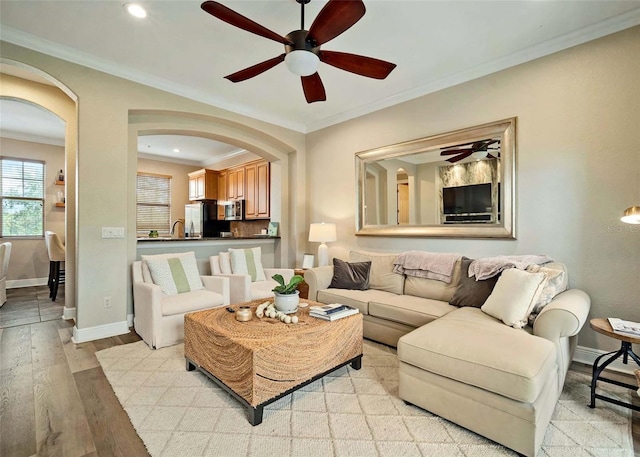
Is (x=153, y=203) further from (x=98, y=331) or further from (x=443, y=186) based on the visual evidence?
(x=443, y=186)

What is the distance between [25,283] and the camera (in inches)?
231

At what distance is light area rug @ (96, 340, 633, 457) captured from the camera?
161 cm

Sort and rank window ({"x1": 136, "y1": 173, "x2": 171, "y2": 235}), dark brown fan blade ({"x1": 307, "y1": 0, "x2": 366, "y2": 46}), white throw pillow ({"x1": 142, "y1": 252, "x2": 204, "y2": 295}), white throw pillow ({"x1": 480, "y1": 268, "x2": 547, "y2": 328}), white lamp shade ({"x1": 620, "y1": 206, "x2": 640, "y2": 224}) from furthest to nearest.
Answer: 1. window ({"x1": 136, "y1": 173, "x2": 171, "y2": 235})
2. white throw pillow ({"x1": 142, "y1": 252, "x2": 204, "y2": 295})
3. white throw pillow ({"x1": 480, "y1": 268, "x2": 547, "y2": 328})
4. white lamp shade ({"x1": 620, "y1": 206, "x2": 640, "y2": 224})
5. dark brown fan blade ({"x1": 307, "y1": 0, "x2": 366, "y2": 46})

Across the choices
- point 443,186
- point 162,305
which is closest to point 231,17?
point 162,305

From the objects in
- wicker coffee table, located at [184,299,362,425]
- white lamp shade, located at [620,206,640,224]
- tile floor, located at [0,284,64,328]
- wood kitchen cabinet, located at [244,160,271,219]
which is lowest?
tile floor, located at [0,284,64,328]

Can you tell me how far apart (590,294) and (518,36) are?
2359mm

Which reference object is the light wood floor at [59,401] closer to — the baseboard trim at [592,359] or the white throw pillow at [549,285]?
the baseboard trim at [592,359]

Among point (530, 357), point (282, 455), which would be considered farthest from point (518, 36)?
point (282, 455)

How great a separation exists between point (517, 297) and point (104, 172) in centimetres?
402

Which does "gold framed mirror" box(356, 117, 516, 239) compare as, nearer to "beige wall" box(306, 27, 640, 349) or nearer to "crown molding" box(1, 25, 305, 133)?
"beige wall" box(306, 27, 640, 349)

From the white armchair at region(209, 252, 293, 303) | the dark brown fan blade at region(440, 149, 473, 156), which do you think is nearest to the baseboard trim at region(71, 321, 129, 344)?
the white armchair at region(209, 252, 293, 303)

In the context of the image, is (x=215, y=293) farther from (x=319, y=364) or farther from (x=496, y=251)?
(x=496, y=251)

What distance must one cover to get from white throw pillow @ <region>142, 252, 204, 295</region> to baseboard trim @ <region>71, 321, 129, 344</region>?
0.64 metres

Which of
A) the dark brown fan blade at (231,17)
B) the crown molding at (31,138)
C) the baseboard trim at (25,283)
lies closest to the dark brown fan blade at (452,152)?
the dark brown fan blade at (231,17)
